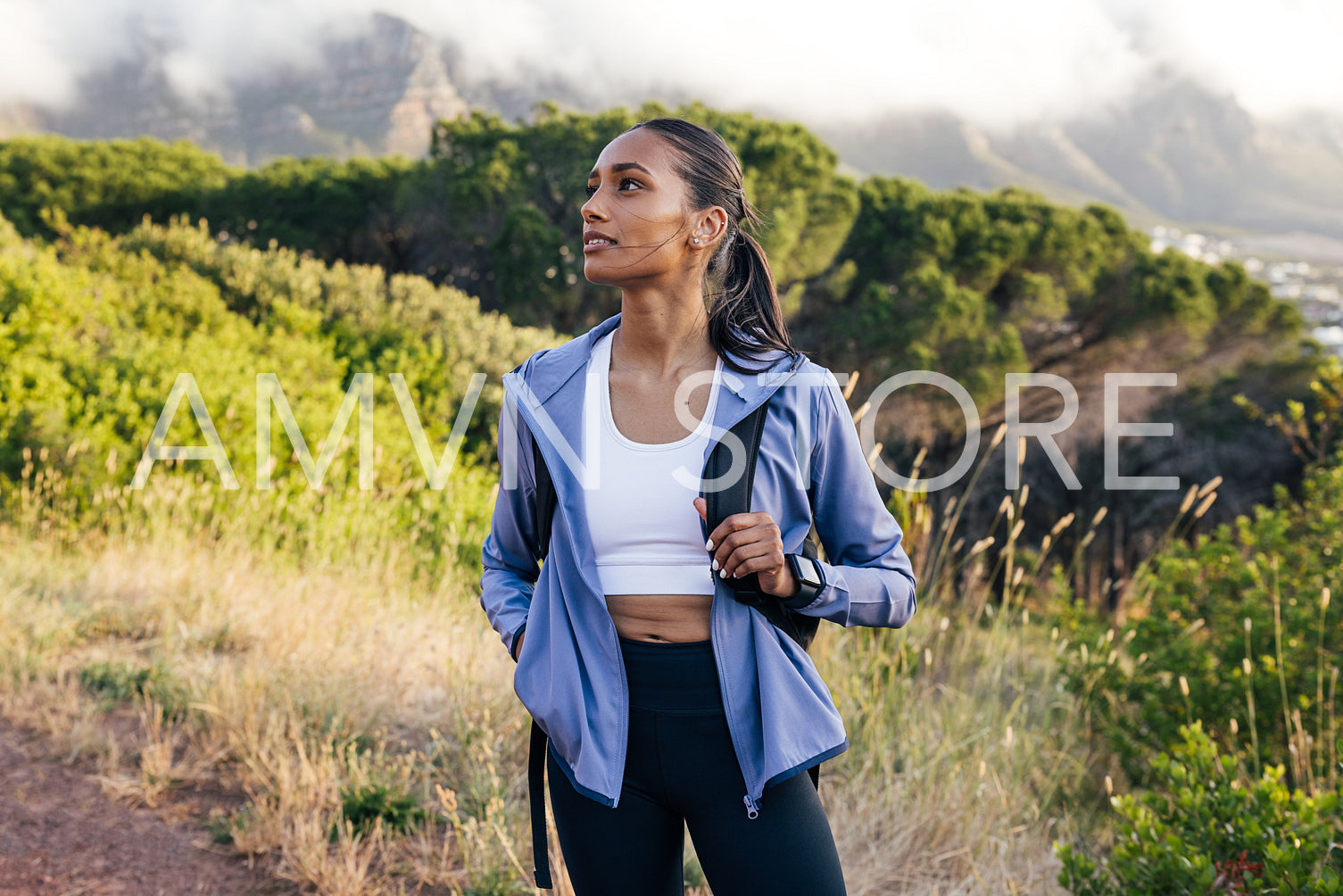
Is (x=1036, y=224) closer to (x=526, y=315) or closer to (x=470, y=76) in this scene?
(x=526, y=315)

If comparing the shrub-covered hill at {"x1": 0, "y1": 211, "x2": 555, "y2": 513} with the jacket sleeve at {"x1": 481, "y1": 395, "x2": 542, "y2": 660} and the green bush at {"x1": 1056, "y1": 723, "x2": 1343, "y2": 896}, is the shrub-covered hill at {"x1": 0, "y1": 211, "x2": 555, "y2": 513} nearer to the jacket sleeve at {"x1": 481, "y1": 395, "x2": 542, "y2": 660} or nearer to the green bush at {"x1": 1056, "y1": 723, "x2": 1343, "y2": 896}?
the jacket sleeve at {"x1": 481, "y1": 395, "x2": 542, "y2": 660}

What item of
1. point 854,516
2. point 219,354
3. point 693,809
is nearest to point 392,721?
point 693,809

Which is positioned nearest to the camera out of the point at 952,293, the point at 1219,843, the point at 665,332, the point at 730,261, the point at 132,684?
the point at 665,332

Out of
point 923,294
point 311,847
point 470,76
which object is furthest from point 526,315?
point 470,76

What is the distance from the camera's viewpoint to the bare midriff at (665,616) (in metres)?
1.32

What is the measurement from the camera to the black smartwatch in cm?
123

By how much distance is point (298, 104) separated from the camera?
348ft

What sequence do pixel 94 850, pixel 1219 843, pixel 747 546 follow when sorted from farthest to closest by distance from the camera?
pixel 94 850 < pixel 1219 843 < pixel 747 546

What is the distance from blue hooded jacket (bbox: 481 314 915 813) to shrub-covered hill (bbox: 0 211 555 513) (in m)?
3.88

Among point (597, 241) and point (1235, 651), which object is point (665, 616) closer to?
point (597, 241)

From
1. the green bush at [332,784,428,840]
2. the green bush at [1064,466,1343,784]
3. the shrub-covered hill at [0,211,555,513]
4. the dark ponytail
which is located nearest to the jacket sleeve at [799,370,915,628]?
the dark ponytail

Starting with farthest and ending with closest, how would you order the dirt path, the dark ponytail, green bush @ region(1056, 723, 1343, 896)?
the dirt path → green bush @ region(1056, 723, 1343, 896) → the dark ponytail

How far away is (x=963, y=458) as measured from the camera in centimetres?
1238

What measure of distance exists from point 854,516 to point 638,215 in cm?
56
